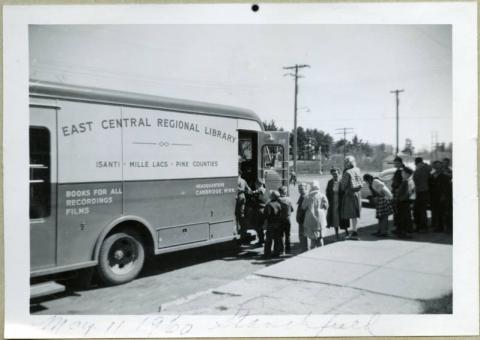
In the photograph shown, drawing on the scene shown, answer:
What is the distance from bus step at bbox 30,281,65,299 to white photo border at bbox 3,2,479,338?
0.72 ft

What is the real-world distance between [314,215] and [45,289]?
146 inches

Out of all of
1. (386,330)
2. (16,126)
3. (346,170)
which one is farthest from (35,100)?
(346,170)

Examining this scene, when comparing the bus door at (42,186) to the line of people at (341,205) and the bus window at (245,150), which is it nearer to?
the line of people at (341,205)

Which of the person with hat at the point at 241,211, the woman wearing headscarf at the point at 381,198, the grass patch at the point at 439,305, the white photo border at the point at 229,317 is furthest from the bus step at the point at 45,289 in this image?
the woman wearing headscarf at the point at 381,198

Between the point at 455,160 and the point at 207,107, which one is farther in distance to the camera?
the point at 207,107

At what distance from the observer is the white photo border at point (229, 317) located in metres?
4.36

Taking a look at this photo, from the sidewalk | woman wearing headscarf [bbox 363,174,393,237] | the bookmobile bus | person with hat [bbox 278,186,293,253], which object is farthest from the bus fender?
woman wearing headscarf [bbox 363,174,393,237]

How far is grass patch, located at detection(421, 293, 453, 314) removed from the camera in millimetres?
4400

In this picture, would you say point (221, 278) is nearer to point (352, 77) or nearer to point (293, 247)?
point (293, 247)

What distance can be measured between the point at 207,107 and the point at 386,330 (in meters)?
3.71

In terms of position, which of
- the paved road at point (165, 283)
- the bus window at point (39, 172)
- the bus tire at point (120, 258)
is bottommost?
the paved road at point (165, 283)

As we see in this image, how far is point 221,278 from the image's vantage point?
575cm

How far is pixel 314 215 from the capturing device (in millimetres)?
6547

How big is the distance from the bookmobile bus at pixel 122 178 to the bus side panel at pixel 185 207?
0.05 feet
